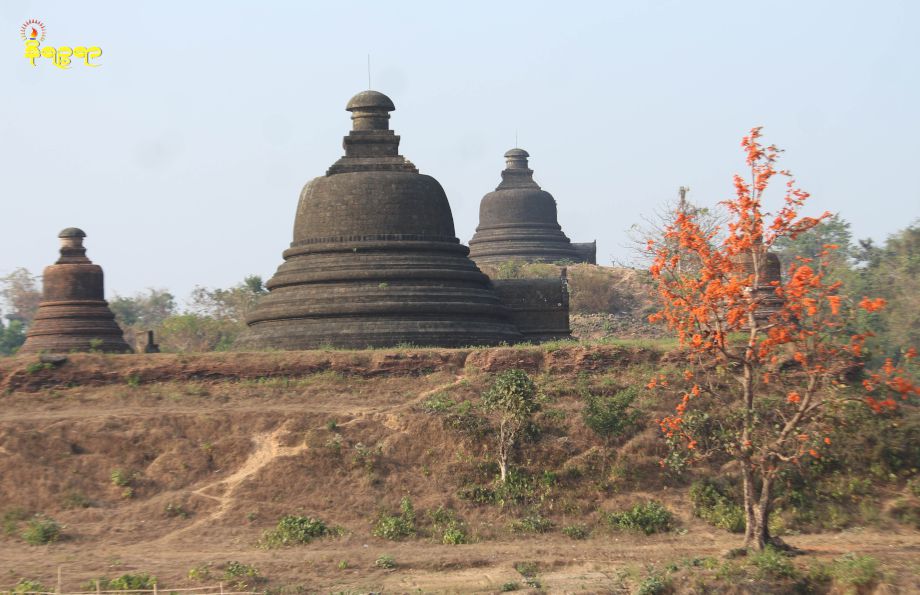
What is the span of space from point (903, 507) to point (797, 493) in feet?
5.21

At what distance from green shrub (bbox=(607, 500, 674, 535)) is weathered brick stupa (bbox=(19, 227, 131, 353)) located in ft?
44.8

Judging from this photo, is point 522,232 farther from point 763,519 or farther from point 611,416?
point 763,519

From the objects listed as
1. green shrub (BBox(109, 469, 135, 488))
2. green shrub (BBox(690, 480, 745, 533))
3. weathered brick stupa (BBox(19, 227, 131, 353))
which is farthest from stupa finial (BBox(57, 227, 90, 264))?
green shrub (BBox(690, 480, 745, 533))

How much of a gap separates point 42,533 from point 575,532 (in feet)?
25.7

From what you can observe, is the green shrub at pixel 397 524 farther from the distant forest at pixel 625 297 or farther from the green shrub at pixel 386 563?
the distant forest at pixel 625 297

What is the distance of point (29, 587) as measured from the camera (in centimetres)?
Answer: 1733

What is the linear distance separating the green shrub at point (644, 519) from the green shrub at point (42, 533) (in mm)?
8240

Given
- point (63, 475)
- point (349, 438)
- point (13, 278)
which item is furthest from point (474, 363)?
point (13, 278)

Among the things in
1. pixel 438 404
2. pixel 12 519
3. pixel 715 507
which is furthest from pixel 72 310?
pixel 715 507

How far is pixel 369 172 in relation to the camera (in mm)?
29422

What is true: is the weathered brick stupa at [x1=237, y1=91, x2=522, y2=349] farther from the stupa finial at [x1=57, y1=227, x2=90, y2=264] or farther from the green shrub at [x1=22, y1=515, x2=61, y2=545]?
the green shrub at [x1=22, y1=515, x2=61, y2=545]

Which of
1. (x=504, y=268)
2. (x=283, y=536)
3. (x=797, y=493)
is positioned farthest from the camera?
(x=504, y=268)

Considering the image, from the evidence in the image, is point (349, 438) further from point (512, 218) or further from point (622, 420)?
point (512, 218)

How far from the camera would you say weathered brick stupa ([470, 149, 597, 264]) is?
48000mm
